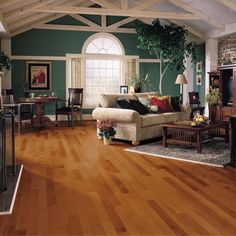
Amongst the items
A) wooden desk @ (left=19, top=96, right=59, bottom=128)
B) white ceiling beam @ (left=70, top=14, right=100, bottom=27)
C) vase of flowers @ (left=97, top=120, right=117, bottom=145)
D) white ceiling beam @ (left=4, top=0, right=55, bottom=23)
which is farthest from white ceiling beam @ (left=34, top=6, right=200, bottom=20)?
vase of flowers @ (left=97, top=120, right=117, bottom=145)

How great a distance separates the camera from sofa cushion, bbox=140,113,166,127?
6.18 meters

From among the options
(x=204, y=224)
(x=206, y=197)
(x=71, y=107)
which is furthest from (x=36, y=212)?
(x=71, y=107)

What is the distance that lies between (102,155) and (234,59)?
204 inches

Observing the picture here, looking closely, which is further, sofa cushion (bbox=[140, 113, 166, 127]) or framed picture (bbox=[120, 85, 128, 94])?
framed picture (bbox=[120, 85, 128, 94])

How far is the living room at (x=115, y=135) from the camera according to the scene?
277 cm

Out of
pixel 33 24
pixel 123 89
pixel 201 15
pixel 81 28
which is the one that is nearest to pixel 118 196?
pixel 201 15

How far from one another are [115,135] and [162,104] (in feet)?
4.80

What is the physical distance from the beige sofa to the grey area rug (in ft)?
0.90

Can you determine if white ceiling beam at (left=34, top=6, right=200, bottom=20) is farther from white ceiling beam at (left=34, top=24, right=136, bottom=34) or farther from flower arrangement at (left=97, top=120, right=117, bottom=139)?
flower arrangement at (left=97, top=120, right=117, bottom=139)

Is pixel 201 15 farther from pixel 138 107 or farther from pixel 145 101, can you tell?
pixel 138 107

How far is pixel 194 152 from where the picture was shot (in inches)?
209

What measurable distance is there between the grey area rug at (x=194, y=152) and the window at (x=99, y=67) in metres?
4.65

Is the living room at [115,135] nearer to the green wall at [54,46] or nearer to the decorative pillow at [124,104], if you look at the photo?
the green wall at [54,46]

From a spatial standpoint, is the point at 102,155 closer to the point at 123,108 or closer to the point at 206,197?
the point at 123,108
